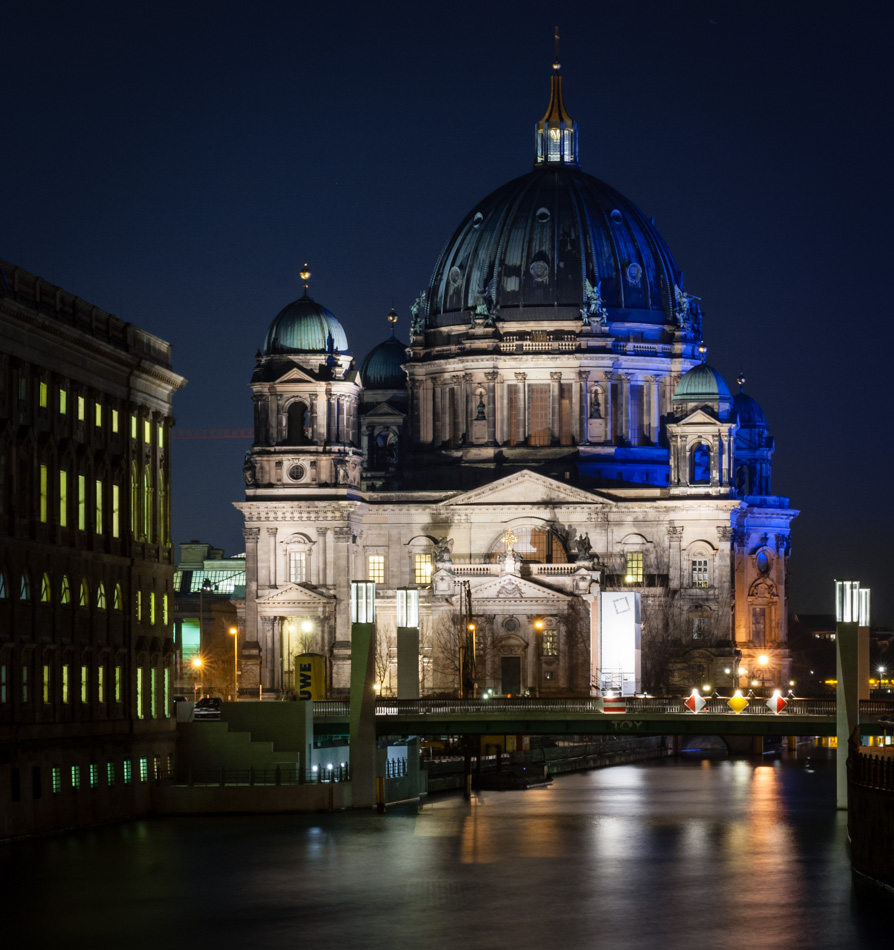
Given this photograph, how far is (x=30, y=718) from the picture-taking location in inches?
3506

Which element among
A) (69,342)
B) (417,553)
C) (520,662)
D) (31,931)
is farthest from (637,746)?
(31,931)

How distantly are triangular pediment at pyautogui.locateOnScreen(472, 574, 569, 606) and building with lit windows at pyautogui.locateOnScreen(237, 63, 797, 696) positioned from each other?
14 cm

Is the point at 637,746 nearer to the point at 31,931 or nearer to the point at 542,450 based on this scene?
the point at 542,450

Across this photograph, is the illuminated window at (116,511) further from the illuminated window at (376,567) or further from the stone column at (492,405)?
the stone column at (492,405)

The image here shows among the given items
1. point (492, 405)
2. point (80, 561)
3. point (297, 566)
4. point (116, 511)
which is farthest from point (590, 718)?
point (492, 405)

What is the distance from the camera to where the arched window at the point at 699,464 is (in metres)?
173

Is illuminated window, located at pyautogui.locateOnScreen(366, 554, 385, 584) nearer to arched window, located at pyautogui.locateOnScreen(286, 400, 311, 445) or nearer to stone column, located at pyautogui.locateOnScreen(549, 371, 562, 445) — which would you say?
arched window, located at pyautogui.locateOnScreen(286, 400, 311, 445)

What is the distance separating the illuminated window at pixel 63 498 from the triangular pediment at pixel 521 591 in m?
74.0

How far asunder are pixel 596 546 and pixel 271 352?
80.2 ft

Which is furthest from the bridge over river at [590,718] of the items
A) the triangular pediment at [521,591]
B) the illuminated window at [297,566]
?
the illuminated window at [297,566]

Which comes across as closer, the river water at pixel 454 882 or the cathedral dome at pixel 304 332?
the river water at pixel 454 882

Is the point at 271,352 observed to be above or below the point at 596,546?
above

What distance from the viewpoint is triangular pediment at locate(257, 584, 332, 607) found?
6639 inches

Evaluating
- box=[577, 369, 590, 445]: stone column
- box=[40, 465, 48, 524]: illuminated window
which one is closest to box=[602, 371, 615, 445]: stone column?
box=[577, 369, 590, 445]: stone column
